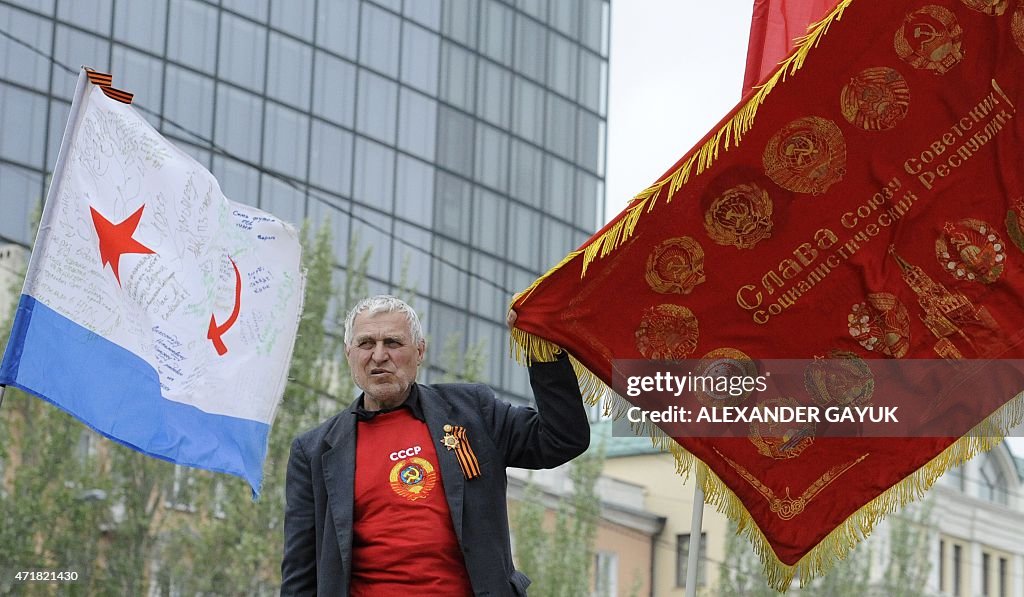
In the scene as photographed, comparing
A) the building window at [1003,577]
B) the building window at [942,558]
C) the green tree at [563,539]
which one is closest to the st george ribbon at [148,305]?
the green tree at [563,539]

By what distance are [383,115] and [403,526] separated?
37750 millimetres

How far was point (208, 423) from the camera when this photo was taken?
7832mm

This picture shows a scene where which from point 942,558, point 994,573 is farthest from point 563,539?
point 994,573

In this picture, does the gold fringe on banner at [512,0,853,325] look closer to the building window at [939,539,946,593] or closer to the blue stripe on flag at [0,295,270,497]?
the blue stripe on flag at [0,295,270,497]

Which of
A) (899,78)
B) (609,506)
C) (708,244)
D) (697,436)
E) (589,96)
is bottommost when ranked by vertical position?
(697,436)

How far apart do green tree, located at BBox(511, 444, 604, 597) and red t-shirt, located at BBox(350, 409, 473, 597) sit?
63.6 ft

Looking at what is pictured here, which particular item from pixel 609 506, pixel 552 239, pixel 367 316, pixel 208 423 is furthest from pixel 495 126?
pixel 367 316

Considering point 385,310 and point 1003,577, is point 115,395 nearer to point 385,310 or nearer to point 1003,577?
point 385,310

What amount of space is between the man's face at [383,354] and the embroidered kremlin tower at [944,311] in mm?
1790

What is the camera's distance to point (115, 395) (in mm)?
7348

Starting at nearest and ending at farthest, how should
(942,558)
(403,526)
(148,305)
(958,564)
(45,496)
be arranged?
1. (403,526)
2. (148,305)
3. (45,496)
4. (942,558)
5. (958,564)

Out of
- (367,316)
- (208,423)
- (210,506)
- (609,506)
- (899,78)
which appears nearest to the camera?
(367,316)

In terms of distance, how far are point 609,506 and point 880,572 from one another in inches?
246

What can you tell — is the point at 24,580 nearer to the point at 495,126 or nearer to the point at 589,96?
the point at 495,126
